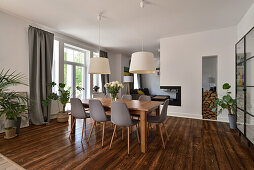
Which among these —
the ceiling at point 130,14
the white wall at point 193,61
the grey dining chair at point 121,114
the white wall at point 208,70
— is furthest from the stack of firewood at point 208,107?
the grey dining chair at point 121,114

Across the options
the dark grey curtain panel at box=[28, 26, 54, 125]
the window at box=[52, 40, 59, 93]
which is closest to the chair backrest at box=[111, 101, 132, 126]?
the dark grey curtain panel at box=[28, 26, 54, 125]

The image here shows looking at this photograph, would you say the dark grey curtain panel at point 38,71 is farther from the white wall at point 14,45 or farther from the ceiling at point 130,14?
the ceiling at point 130,14

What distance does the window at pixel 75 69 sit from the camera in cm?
452

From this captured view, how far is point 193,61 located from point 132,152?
11.3ft

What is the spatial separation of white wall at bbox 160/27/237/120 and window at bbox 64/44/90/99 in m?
3.12

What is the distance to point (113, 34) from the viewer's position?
413cm

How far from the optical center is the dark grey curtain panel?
3.26 m

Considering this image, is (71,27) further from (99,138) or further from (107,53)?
(99,138)

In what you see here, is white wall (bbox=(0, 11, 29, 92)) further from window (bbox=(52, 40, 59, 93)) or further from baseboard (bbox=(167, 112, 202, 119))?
baseboard (bbox=(167, 112, 202, 119))

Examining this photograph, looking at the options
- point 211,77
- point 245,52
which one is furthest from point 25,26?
point 211,77

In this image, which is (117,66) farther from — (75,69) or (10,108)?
(10,108)

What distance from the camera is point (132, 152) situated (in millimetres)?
2004

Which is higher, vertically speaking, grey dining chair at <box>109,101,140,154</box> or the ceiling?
the ceiling

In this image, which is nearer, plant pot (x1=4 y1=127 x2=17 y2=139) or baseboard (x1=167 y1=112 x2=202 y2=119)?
plant pot (x1=4 y1=127 x2=17 y2=139)
